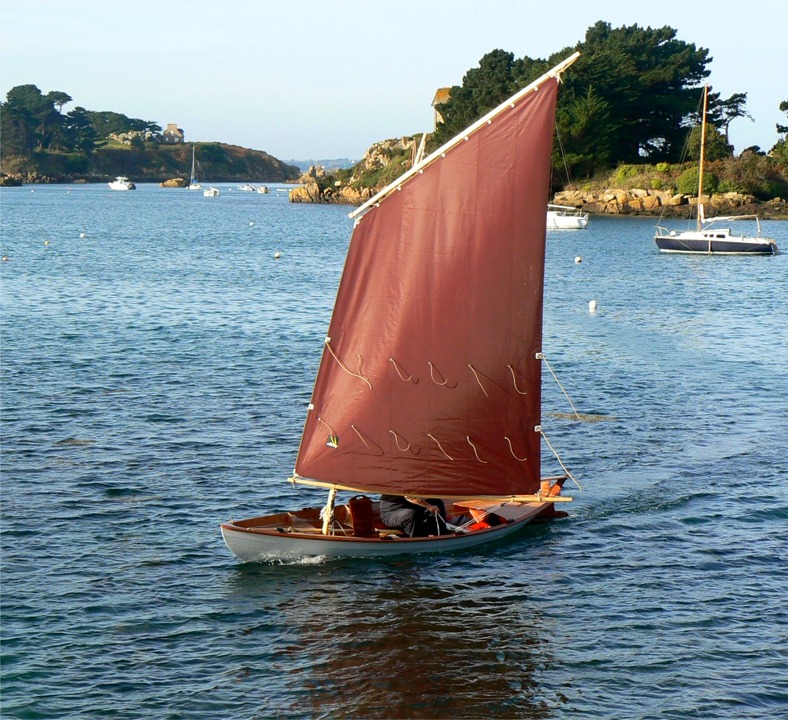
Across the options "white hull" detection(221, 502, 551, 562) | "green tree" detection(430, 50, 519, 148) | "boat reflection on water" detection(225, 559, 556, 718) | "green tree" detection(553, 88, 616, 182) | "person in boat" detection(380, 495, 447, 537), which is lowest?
"boat reflection on water" detection(225, 559, 556, 718)

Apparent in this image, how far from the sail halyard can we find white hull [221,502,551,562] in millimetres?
1044

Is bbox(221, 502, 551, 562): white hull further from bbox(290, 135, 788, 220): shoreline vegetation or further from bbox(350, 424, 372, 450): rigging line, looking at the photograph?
bbox(290, 135, 788, 220): shoreline vegetation

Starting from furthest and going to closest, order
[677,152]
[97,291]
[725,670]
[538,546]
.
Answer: [677,152] → [97,291] → [538,546] → [725,670]

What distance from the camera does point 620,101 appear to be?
5999 inches

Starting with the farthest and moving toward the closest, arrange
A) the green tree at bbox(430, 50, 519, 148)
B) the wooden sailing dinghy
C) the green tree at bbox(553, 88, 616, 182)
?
the green tree at bbox(430, 50, 519, 148) → the green tree at bbox(553, 88, 616, 182) → the wooden sailing dinghy

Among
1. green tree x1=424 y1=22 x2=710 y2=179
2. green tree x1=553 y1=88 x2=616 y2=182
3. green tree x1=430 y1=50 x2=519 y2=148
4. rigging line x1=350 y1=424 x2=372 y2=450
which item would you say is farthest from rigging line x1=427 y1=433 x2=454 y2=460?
green tree x1=430 y1=50 x2=519 y2=148

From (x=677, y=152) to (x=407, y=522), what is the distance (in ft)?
483

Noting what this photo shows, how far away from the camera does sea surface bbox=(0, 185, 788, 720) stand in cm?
1734

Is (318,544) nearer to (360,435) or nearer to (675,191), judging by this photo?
(360,435)

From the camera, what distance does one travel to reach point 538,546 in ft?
77.7

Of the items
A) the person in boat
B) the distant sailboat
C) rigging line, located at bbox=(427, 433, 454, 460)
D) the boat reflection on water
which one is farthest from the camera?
the distant sailboat

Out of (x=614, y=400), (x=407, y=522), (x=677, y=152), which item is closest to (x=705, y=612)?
(x=407, y=522)

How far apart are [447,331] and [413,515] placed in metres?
4.14

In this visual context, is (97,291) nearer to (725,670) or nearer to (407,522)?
(407,522)
